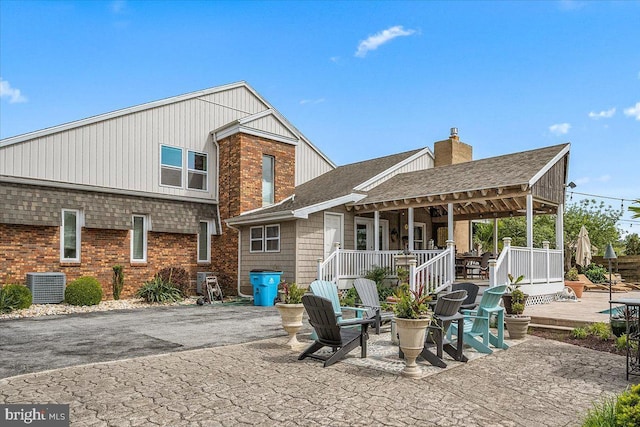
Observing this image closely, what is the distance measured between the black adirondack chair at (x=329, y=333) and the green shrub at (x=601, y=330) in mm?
4547

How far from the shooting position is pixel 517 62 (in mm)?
14328

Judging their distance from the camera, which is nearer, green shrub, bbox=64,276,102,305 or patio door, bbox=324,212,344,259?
green shrub, bbox=64,276,102,305

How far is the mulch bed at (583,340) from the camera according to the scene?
7520 mm

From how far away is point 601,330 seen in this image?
8.24 metres

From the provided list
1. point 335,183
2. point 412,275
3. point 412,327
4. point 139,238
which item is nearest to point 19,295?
point 139,238

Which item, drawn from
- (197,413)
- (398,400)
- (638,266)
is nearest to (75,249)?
(197,413)

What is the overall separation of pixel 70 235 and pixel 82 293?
2116 millimetres

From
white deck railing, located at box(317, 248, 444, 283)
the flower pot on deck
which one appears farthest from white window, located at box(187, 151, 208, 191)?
the flower pot on deck

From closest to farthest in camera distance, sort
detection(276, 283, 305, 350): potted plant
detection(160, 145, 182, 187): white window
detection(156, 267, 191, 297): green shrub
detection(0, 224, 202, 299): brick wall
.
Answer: detection(276, 283, 305, 350): potted plant → detection(0, 224, 202, 299): brick wall → detection(156, 267, 191, 297): green shrub → detection(160, 145, 182, 187): white window

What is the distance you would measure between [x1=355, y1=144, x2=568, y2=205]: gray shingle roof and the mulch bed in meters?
3.99

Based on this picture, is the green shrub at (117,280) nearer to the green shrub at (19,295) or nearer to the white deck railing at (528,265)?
the green shrub at (19,295)

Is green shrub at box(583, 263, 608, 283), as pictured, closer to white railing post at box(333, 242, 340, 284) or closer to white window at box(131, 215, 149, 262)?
white railing post at box(333, 242, 340, 284)

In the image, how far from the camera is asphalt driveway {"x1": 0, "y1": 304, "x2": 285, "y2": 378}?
6.78 m

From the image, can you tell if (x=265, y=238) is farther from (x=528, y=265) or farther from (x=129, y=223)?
(x=528, y=265)
